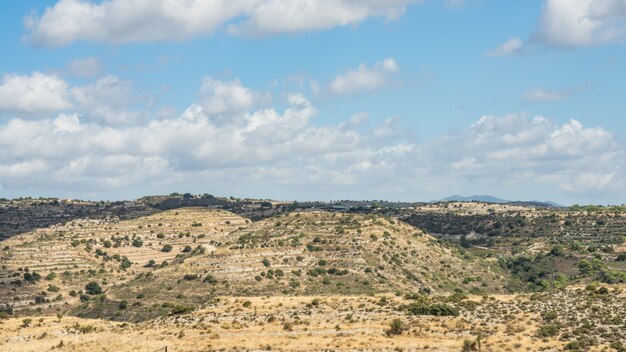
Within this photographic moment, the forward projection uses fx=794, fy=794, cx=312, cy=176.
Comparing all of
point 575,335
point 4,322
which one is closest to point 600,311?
point 575,335

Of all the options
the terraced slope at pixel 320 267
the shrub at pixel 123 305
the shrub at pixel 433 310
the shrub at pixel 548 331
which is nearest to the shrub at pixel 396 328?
the shrub at pixel 433 310

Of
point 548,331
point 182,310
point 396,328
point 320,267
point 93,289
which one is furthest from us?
point 93,289

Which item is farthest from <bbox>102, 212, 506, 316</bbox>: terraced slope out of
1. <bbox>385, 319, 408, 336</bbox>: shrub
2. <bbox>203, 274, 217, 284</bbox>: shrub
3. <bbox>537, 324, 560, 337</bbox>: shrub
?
<bbox>537, 324, 560, 337</bbox>: shrub

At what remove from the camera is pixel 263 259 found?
517ft

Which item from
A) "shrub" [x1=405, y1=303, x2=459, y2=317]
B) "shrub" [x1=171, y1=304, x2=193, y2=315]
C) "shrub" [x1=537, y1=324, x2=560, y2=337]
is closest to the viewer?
"shrub" [x1=537, y1=324, x2=560, y2=337]

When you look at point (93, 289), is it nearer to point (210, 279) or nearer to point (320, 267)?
point (210, 279)

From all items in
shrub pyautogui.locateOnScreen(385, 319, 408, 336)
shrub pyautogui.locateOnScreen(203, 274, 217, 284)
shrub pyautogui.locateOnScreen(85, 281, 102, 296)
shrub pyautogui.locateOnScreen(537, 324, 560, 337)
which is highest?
shrub pyautogui.locateOnScreen(537, 324, 560, 337)

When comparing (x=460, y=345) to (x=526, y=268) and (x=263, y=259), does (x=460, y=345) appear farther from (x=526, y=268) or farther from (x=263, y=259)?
(x=526, y=268)

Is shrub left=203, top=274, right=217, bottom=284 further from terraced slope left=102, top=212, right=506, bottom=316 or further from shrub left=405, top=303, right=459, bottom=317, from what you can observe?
shrub left=405, top=303, right=459, bottom=317

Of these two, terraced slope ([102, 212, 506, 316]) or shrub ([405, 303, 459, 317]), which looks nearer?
shrub ([405, 303, 459, 317])

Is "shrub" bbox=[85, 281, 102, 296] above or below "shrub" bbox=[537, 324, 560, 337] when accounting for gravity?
below

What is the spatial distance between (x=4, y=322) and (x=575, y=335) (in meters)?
69.9

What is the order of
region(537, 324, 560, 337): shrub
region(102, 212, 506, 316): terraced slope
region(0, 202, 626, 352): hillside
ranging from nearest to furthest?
region(537, 324, 560, 337): shrub < region(0, 202, 626, 352): hillside < region(102, 212, 506, 316): terraced slope

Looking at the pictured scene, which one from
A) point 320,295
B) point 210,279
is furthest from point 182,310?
point 210,279
